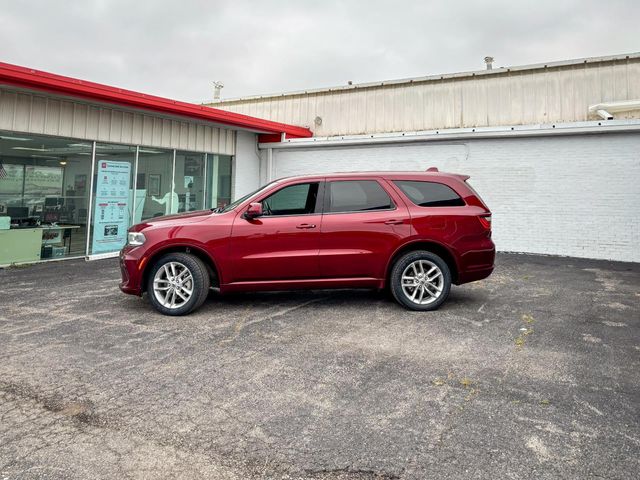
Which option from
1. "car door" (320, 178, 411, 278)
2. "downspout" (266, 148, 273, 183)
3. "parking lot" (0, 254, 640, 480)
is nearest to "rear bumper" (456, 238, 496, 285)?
"parking lot" (0, 254, 640, 480)

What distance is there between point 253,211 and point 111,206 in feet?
21.9

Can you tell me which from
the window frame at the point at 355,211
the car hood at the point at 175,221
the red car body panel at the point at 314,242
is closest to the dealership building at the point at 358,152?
the car hood at the point at 175,221

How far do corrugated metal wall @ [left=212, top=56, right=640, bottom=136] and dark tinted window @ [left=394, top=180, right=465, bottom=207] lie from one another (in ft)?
29.6

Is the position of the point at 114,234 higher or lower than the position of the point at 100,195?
lower

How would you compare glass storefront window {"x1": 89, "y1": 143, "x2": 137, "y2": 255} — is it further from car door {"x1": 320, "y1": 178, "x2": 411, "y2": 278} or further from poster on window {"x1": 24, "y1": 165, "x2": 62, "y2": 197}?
car door {"x1": 320, "y1": 178, "x2": 411, "y2": 278}

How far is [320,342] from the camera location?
4383 millimetres

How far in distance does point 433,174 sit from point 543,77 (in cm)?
958

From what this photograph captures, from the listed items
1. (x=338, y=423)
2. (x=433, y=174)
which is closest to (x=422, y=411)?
(x=338, y=423)

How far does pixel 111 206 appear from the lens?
1047 centimetres

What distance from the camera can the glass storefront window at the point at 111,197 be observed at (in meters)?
10.2

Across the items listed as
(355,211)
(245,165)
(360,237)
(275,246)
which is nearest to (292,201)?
(275,246)

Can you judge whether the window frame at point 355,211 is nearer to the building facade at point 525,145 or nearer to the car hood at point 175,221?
the car hood at point 175,221

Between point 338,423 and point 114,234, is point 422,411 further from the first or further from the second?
point 114,234

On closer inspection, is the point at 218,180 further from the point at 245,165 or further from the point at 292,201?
the point at 292,201
